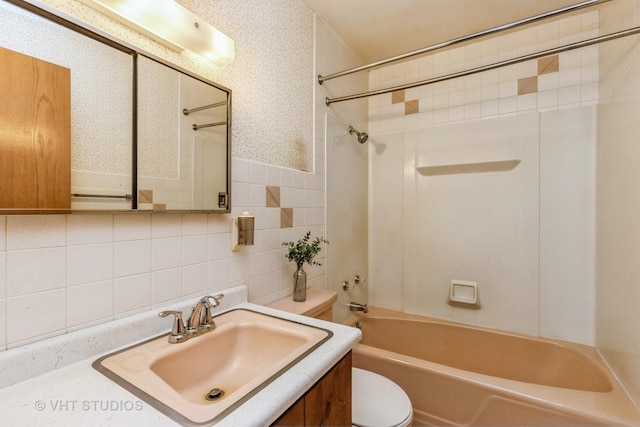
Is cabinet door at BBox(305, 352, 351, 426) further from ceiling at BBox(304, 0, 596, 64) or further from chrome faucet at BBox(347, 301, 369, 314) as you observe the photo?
ceiling at BBox(304, 0, 596, 64)

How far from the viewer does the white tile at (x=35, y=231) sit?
2.16ft

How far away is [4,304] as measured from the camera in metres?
0.65

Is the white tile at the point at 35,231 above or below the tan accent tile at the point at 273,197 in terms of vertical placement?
below

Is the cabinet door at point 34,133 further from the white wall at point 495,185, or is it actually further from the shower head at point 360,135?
the white wall at point 495,185

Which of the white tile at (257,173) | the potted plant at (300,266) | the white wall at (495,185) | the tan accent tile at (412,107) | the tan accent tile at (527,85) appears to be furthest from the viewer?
the tan accent tile at (412,107)

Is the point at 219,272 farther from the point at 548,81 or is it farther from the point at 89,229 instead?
the point at 548,81

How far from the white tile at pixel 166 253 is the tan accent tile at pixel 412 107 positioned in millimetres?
1965

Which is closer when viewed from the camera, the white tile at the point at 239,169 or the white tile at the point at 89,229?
the white tile at the point at 89,229

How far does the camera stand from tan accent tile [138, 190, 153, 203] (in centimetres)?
89

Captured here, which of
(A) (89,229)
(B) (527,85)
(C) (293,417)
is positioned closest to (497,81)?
(B) (527,85)

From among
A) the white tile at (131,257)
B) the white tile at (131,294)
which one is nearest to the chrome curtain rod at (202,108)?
the white tile at (131,257)

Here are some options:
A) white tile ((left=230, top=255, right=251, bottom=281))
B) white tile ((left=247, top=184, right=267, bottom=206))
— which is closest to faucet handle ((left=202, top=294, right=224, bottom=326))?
white tile ((left=230, top=255, right=251, bottom=281))

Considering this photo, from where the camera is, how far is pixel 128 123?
86 centimetres

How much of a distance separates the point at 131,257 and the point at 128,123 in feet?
1.33
